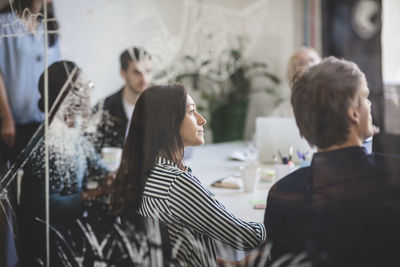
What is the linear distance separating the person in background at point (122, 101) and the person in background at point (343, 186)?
79cm

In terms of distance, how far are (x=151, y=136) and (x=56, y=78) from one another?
532mm

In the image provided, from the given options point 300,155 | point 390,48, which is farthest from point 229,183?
point 390,48

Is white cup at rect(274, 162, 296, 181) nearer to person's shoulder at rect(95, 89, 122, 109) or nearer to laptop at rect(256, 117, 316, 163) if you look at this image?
laptop at rect(256, 117, 316, 163)

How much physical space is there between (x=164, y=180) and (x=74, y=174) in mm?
641

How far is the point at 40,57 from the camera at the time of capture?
152 centimetres

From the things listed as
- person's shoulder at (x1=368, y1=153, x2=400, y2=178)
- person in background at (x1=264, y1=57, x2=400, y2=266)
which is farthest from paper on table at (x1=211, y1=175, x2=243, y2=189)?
person's shoulder at (x1=368, y1=153, x2=400, y2=178)

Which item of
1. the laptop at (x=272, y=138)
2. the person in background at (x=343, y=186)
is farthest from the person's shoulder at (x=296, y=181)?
the laptop at (x=272, y=138)

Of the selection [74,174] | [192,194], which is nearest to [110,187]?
[74,174]

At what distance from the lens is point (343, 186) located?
37.3 inches

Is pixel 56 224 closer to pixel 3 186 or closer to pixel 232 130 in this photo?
pixel 3 186

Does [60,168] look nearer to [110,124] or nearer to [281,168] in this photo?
[110,124]

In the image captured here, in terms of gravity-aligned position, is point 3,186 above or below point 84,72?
below

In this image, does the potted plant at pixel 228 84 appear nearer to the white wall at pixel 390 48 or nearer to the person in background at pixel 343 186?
the person in background at pixel 343 186

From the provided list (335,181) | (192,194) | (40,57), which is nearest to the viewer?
(335,181)
